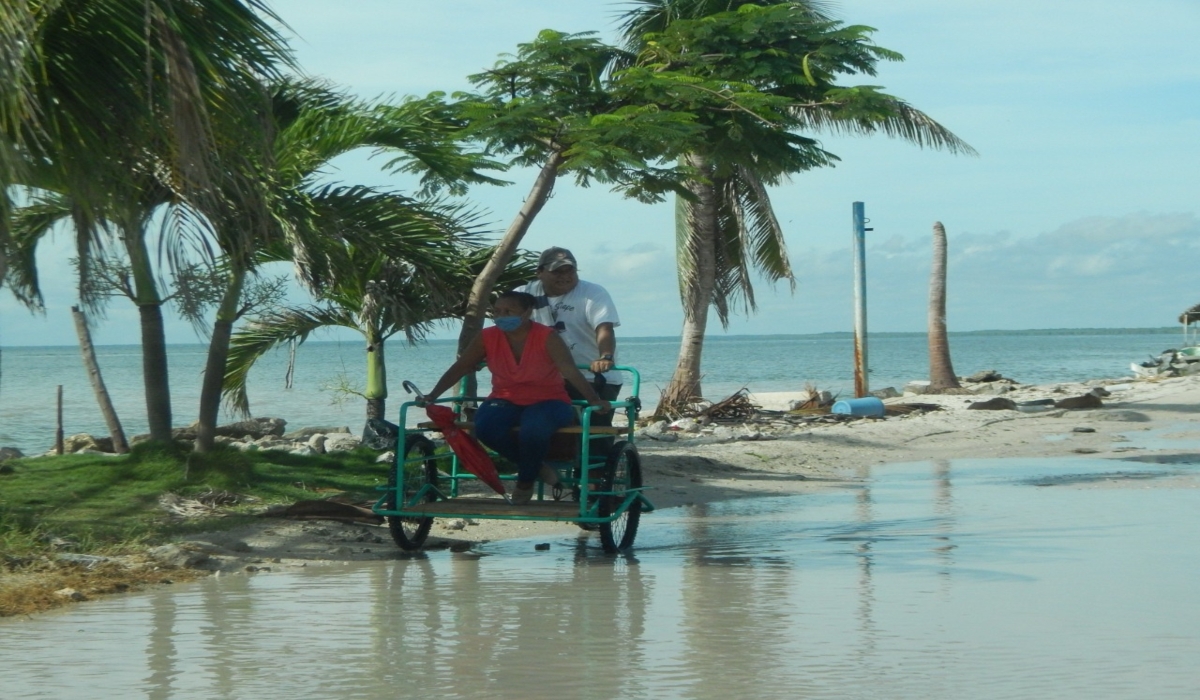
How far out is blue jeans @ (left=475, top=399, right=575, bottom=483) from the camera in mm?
7289

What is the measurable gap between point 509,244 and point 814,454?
5.22 meters

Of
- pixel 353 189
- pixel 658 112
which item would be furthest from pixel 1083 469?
pixel 353 189

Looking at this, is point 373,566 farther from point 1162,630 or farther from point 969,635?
point 1162,630

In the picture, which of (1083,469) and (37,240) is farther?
(1083,469)

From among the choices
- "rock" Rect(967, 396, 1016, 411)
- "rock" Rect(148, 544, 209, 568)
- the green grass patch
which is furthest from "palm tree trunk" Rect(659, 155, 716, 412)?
"rock" Rect(148, 544, 209, 568)

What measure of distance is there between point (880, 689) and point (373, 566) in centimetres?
353

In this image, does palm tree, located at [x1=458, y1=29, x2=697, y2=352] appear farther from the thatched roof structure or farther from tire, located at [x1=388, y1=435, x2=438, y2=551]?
the thatched roof structure

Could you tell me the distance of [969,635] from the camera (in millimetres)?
5270

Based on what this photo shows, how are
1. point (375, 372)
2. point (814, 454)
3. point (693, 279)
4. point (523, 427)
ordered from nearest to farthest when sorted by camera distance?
point (523, 427)
point (375, 372)
point (814, 454)
point (693, 279)

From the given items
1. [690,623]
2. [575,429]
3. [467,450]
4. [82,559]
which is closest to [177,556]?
[82,559]

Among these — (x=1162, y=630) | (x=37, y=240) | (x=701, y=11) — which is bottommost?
(x=1162, y=630)

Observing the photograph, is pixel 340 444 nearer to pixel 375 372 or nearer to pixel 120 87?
pixel 375 372

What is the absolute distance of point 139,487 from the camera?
9258 millimetres

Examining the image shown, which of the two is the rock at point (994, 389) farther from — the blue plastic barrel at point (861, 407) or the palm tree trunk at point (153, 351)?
the palm tree trunk at point (153, 351)
